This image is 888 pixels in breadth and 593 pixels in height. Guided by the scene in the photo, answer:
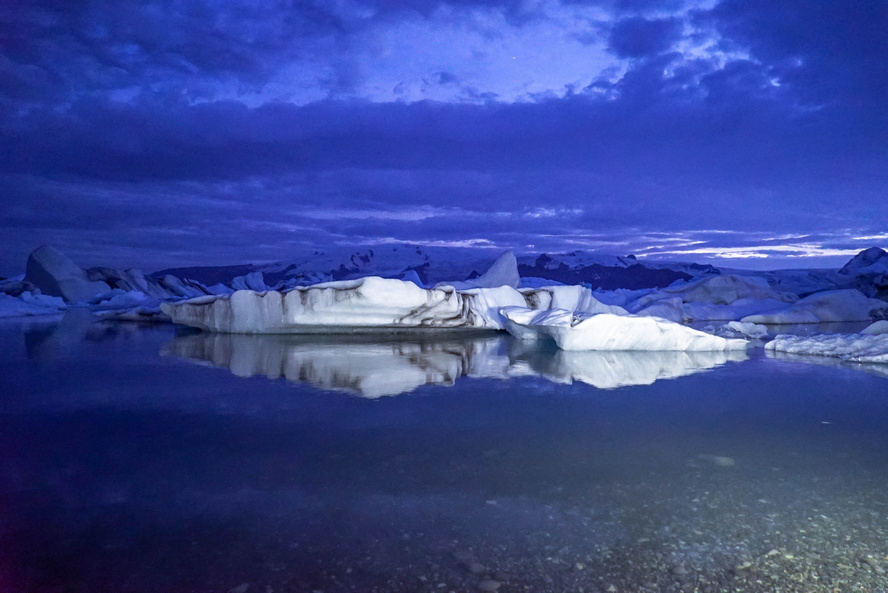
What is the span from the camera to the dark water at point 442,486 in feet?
4.43

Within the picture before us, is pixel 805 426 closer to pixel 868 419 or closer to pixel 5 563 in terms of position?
pixel 868 419

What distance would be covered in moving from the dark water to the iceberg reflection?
0.18 m

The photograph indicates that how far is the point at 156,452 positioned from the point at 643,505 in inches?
77.4

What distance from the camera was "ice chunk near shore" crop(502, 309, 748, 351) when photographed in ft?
19.1

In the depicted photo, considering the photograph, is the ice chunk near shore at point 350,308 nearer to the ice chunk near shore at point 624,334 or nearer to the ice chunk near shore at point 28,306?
the ice chunk near shore at point 624,334

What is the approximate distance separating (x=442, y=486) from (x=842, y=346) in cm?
573

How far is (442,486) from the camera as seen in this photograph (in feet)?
6.17

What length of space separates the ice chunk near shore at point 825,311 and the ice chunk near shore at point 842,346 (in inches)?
227

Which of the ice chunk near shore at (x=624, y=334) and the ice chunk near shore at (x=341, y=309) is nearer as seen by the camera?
the ice chunk near shore at (x=624, y=334)

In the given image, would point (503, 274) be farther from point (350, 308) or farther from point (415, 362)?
point (415, 362)

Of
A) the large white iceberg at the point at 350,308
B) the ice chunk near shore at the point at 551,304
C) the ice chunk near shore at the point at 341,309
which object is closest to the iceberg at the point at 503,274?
the ice chunk near shore at the point at 551,304

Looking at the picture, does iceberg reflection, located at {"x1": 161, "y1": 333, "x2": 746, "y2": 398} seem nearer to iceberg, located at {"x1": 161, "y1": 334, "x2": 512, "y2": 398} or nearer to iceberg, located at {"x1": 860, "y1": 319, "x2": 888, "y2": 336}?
iceberg, located at {"x1": 161, "y1": 334, "x2": 512, "y2": 398}

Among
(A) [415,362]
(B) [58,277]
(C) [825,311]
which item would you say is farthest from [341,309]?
(B) [58,277]

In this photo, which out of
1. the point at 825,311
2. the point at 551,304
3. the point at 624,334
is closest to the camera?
the point at 624,334
